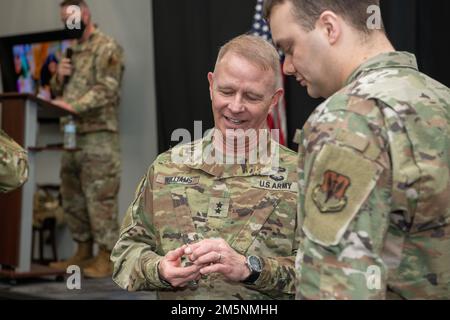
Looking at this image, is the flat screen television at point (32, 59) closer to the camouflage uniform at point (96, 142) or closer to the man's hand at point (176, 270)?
the camouflage uniform at point (96, 142)

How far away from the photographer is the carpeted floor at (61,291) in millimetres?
4438

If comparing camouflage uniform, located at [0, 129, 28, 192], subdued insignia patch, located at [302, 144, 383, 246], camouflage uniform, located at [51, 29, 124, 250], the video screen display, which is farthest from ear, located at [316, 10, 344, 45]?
the video screen display

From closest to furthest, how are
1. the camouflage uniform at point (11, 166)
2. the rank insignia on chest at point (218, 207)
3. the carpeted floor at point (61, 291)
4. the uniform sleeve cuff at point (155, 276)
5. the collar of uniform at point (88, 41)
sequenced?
1. the uniform sleeve cuff at point (155, 276)
2. the rank insignia on chest at point (218, 207)
3. the camouflage uniform at point (11, 166)
4. the carpeted floor at point (61, 291)
5. the collar of uniform at point (88, 41)

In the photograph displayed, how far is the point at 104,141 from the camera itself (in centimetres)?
548

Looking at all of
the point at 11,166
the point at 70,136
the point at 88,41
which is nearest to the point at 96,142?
the point at 70,136

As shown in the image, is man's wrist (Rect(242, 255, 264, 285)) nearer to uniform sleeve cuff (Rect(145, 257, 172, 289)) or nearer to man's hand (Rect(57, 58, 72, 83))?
uniform sleeve cuff (Rect(145, 257, 172, 289))

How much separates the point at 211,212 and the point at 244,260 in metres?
0.20

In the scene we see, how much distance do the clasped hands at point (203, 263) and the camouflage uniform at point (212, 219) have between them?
0.29ft

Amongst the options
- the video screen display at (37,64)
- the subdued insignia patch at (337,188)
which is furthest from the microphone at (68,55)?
the subdued insignia patch at (337,188)

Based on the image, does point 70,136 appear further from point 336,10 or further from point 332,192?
point 332,192

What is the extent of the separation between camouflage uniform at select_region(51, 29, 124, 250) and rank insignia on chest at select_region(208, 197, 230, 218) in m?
3.57

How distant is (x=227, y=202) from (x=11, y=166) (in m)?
0.89

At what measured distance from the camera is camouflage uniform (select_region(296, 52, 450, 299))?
1091mm
